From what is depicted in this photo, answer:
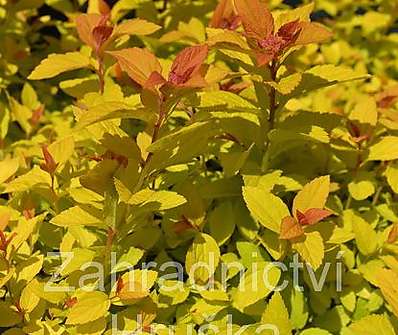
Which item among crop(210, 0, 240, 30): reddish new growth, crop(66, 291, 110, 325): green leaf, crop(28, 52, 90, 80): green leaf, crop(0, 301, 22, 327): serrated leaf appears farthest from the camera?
crop(210, 0, 240, 30): reddish new growth

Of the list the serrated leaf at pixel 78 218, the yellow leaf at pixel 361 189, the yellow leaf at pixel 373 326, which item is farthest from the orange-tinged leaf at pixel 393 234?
the serrated leaf at pixel 78 218

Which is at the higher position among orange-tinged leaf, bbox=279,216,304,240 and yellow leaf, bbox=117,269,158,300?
orange-tinged leaf, bbox=279,216,304,240

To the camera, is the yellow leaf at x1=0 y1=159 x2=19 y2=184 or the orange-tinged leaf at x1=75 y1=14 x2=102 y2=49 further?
the orange-tinged leaf at x1=75 y1=14 x2=102 y2=49

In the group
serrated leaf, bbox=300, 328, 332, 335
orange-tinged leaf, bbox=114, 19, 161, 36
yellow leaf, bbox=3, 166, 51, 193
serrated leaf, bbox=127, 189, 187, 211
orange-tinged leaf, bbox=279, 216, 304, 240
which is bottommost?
serrated leaf, bbox=300, 328, 332, 335

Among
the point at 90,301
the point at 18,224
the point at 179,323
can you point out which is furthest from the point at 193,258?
the point at 18,224

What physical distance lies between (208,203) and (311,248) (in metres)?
0.31

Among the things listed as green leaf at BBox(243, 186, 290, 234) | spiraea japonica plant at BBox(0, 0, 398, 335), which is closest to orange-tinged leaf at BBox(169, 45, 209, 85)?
spiraea japonica plant at BBox(0, 0, 398, 335)

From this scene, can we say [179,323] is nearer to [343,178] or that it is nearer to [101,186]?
[101,186]

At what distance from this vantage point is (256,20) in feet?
3.68

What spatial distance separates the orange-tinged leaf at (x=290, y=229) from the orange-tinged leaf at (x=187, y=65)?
0.28 metres

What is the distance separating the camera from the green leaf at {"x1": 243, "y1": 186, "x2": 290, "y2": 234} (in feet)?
3.53

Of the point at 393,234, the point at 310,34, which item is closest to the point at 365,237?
the point at 393,234

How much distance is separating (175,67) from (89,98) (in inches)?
13.1

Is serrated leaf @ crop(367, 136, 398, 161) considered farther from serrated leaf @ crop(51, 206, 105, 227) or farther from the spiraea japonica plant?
serrated leaf @ crop(51, 206, 105, 227)
